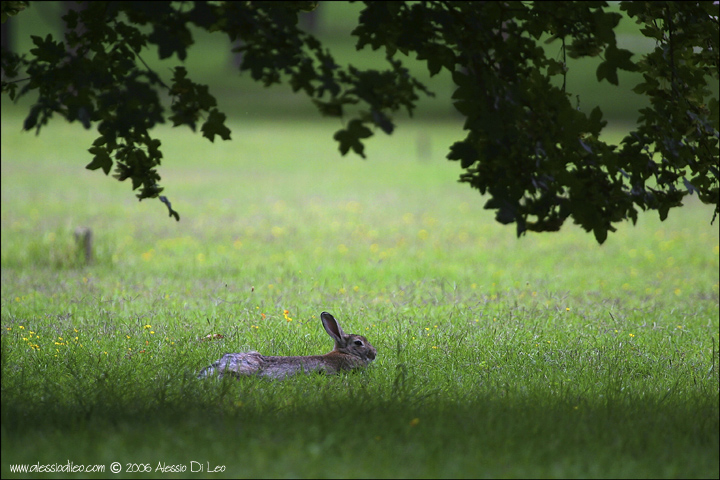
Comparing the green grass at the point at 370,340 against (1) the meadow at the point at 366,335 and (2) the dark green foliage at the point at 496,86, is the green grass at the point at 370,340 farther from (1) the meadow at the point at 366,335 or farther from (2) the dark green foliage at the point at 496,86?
(2) the dark green foliage at the point at 496,86

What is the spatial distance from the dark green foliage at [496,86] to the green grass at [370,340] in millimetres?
1420

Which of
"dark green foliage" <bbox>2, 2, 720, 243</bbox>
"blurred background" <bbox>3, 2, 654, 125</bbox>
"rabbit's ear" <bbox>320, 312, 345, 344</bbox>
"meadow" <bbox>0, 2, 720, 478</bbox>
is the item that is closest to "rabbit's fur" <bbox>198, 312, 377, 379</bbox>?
"rabbit's ear" <bbox>320, 312, 345, 344</bbox>

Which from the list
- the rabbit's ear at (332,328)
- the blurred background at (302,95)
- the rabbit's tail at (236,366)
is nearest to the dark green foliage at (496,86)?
the rabbit's tail at (236,366)

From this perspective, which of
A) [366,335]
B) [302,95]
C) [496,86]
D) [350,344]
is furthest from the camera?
[302,95]

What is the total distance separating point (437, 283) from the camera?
12.0 m

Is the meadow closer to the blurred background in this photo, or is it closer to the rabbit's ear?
the rabbit's ear

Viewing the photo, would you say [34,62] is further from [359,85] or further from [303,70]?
[359,85]

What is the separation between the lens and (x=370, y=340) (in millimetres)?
8125

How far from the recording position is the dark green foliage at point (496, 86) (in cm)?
519

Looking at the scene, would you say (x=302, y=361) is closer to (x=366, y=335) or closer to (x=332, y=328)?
(x=332, y=328)

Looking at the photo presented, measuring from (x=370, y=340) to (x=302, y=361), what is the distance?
158 centimetres

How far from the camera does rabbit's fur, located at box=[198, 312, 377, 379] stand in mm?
6352

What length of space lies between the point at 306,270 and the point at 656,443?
8.53 m

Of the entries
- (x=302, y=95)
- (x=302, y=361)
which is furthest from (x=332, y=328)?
(x=302, y=95)
